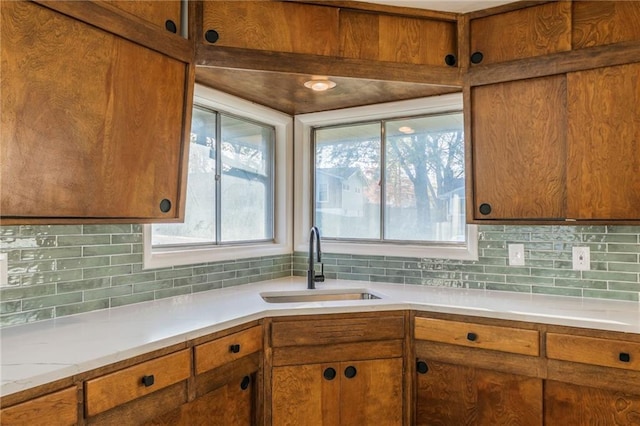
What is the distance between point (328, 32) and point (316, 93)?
42 centimetres

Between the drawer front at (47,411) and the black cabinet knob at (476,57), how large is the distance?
2.32 metres

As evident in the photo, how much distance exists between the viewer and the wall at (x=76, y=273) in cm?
166

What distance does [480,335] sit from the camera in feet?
6.44

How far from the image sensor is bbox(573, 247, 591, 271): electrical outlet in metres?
2.26

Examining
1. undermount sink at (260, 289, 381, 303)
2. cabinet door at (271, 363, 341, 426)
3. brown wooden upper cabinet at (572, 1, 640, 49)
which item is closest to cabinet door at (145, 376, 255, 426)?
cabinet door at (271, 363, 341, 426)

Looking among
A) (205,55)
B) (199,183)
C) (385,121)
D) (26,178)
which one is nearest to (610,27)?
(385,121)

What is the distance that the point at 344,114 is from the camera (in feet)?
9.55

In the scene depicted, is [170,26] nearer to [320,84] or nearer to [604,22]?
[320,84]

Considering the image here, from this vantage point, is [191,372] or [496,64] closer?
[191,372]

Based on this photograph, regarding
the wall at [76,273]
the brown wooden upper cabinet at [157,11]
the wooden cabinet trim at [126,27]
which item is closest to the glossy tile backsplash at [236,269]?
the wall at [76,273]

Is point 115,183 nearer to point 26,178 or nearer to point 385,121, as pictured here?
point 26,178

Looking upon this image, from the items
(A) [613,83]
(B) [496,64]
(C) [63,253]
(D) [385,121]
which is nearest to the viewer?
(C) [63,253]

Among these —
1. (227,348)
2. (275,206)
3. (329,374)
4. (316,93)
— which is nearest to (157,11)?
(316,93)

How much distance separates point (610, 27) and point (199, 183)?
88.7 inches
